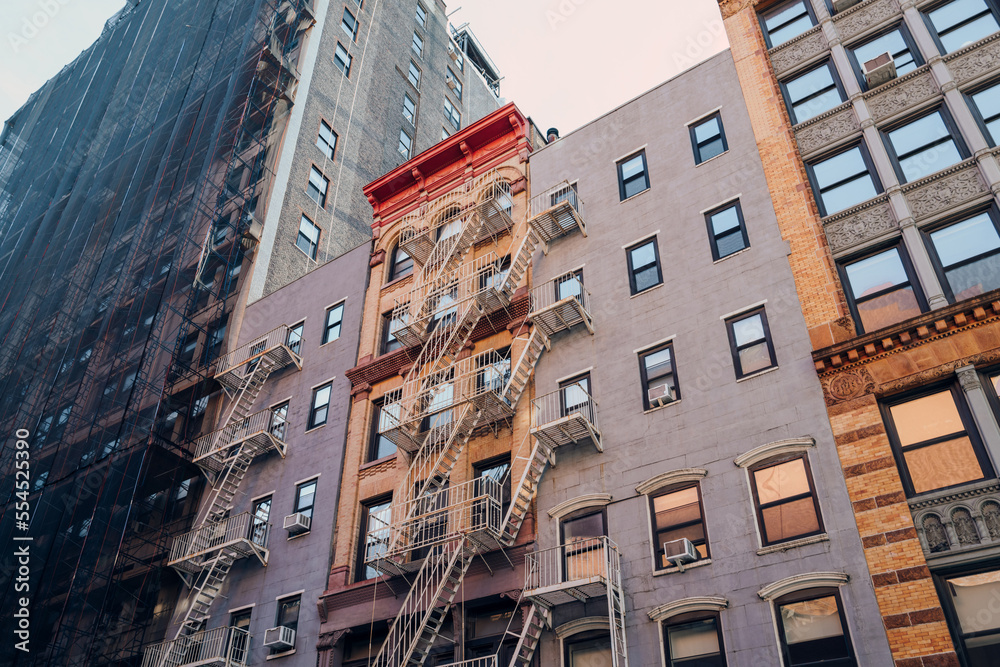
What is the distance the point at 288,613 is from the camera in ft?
78.0

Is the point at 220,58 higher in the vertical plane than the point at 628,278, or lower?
higher

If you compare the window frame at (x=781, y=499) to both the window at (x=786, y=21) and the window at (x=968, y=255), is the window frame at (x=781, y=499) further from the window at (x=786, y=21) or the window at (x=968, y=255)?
the window at (x=786, y=21)

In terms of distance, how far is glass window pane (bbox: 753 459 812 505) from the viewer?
16453 mm

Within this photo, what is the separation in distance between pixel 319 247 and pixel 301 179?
3.80 metres

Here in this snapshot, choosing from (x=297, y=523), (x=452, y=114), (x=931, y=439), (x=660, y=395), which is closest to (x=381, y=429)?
(x=297, y=523)

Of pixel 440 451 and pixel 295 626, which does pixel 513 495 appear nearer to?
pixel 440 451

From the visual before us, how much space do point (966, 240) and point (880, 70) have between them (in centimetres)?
552

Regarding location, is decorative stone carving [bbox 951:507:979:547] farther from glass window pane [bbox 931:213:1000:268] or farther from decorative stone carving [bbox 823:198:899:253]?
decorative stone carving [bbox 823:198:899:253]

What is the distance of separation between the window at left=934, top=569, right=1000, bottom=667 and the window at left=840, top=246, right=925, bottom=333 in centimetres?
574

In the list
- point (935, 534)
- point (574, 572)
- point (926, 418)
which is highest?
point (926, 418)

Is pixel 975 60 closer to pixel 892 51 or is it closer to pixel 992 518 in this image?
pixel 892 51

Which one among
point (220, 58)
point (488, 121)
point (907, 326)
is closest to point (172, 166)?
point (220, 58)

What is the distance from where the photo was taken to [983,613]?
1338 centimetres

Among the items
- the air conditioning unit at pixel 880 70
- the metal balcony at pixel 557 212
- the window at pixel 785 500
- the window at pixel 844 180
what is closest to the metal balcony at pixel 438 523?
the window at pixel 785 500
